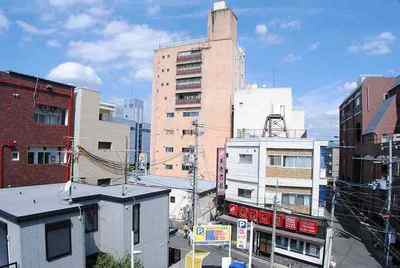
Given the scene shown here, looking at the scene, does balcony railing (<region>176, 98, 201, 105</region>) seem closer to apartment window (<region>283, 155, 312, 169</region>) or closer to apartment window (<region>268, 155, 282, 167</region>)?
apartment window (<region>268, 155, 282, 167</region>)

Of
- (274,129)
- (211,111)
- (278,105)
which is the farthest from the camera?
(211,111)

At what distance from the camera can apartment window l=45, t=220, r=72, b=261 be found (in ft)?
44.2

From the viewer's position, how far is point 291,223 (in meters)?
26.5

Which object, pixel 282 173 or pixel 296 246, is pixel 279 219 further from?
pixel 282 173

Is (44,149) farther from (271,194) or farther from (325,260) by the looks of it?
(325,260)

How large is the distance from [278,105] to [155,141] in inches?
980

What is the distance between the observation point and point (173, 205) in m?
37.9

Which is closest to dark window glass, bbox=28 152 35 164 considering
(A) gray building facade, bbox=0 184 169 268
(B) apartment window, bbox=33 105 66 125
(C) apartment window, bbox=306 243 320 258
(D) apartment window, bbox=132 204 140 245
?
(B) apartment window, bbox=33 105 66 125

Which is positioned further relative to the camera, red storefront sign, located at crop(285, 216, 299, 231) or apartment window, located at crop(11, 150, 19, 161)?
red storefront sign, located at crop(285, 216, 299, 231)

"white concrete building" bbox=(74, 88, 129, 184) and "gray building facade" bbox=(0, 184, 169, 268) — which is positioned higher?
"white concrete building" bbox=(74, 88, 129, 184)

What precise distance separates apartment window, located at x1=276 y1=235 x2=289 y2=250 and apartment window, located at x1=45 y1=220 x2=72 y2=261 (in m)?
19.9

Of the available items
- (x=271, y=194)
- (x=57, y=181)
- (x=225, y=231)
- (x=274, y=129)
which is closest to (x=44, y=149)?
(x=57, y=181)

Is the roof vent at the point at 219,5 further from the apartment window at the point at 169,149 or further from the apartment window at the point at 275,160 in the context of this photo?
the apartment window at the point at 275,160

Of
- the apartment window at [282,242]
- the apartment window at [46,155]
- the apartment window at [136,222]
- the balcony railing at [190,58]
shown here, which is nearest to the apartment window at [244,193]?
the apartment window at [282,242]
